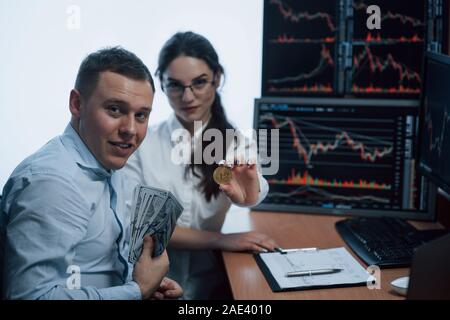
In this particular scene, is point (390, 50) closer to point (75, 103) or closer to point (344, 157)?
point (344, 157)

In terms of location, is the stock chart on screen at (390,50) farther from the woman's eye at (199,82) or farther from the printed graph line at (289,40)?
the woman's eye at (199,82)

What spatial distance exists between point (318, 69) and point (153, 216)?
1029 mm

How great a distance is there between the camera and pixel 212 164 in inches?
72.7

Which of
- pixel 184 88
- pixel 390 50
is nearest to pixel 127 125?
pixel 184 88

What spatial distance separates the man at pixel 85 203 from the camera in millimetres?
1109

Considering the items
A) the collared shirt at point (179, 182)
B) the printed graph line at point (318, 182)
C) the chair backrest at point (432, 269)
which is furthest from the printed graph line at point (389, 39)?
the chair backrest at point (432, 269)

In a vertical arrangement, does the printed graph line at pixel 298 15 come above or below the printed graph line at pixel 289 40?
above

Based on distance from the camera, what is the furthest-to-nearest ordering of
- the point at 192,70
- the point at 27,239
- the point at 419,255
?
the point at 192,70, the point at 27,239, the point at 419,255

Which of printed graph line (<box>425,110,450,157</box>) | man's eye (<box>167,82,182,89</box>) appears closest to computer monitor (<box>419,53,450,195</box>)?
printed graph line (<box>425,110,450,157</box>)

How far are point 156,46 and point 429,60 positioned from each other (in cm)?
82

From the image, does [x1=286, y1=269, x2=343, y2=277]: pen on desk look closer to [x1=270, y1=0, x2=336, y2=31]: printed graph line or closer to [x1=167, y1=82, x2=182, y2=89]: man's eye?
[x1=167, y1=82, x2=182, y2=89]: man's eye

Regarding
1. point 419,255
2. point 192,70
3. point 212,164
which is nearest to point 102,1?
point 192,70
